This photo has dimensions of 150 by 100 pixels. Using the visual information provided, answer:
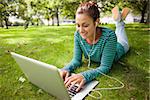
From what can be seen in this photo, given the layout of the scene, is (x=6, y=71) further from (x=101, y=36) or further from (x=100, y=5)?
(x=100, y=5)

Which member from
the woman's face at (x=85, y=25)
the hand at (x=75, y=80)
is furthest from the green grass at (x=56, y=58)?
the woman's face at (x=85, y=25)

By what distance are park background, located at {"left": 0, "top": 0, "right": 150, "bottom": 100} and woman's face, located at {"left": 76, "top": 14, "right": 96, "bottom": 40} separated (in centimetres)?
29

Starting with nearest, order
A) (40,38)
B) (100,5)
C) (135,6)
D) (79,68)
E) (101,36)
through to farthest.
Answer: (101,36), (79,68), (40,38), (100,5), (135,6)

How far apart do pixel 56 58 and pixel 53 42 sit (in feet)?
1.40

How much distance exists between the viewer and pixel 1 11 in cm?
214

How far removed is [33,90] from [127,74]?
2.01 ft

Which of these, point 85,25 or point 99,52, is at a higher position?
point 85,25

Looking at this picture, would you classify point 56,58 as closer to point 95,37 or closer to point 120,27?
point 95,37

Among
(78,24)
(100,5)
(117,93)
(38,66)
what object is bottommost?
(117,93)

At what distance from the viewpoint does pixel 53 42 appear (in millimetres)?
2318

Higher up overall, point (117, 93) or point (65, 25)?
point (65, 25)

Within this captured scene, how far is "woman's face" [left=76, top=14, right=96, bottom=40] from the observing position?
139 centimetres

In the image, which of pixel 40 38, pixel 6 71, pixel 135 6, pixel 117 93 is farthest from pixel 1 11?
pixel 135 6

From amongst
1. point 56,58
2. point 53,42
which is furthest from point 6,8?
point 56,58
